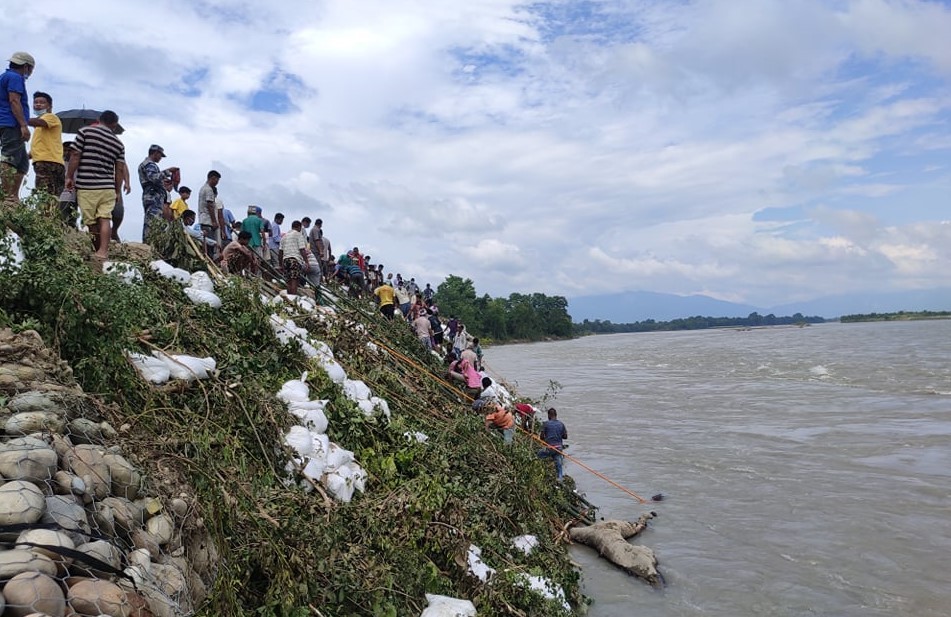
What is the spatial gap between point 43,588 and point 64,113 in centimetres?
716

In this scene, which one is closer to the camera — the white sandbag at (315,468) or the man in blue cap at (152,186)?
the white sandbag at (315,468)

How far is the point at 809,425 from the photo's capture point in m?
12.8

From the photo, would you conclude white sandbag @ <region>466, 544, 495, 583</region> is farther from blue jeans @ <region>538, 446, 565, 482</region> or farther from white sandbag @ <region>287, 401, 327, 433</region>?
blue jeans @ <region>538, 446, 565, 482</region>

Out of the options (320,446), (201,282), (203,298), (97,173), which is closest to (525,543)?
(320,446)

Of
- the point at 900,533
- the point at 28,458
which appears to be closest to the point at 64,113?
the point at 28,458

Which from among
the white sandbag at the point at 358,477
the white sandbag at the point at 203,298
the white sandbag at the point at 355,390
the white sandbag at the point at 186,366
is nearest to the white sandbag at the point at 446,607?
the white sandbag at the point at 358,477

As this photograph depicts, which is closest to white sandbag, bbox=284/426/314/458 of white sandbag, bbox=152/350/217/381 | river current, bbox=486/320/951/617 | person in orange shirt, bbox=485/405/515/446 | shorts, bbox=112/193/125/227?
white sandbag, bbox=152/350/217/381

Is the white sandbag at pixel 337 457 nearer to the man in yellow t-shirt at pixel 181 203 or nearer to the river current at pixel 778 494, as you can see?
the river current at pixel 778 494

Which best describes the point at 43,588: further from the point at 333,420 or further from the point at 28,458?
the point at 333,420

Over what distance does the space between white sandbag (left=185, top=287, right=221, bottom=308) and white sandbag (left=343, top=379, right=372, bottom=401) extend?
1.37 m

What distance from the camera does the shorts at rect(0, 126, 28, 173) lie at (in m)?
5.57

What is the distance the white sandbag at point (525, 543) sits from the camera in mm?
5168

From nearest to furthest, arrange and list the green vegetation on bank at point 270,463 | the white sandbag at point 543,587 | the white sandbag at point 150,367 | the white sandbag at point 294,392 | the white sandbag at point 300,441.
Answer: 1. the green vegetation on bank at point 270,463
2. the white sandbag at point 150,367
3. the white sandbag at point 300,441
4. the white sandbag at point 543,587
5. the white sandbag at point 294,392

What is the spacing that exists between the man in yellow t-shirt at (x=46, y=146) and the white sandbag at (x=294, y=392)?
3.05m
